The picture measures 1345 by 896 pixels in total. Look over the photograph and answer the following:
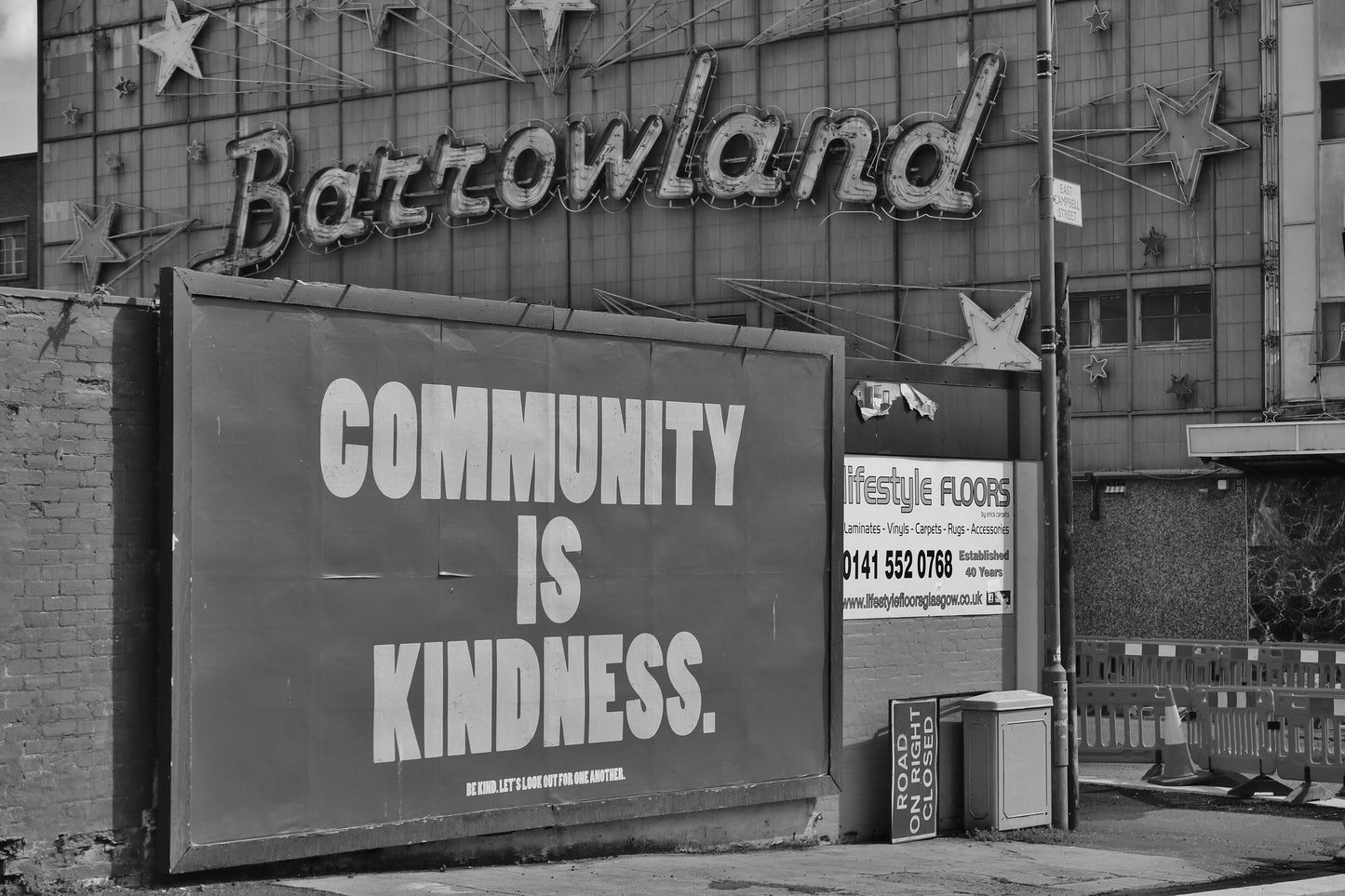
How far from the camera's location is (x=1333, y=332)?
1169 inches

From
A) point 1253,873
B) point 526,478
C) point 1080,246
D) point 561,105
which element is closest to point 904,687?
point 1253,873

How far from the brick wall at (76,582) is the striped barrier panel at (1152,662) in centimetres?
1745

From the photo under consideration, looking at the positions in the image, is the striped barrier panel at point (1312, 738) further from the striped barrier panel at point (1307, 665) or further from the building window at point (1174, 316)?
the building window at point (1174, 316)

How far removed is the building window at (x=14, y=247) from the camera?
4500cm

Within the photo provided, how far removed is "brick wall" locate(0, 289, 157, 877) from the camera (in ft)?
33.0

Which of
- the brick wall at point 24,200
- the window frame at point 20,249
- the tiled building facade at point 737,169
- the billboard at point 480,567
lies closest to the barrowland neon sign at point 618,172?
the tiled building facade at point 737,169

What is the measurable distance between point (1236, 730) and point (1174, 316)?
13700mm

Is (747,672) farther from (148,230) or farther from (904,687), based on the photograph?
(148,230)

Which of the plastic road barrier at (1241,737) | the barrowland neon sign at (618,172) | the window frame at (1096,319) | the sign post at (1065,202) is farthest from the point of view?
the barrowland neon sign at (618,172)

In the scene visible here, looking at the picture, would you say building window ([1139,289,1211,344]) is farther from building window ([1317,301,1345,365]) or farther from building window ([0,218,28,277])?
building window ([0,218,28,277])

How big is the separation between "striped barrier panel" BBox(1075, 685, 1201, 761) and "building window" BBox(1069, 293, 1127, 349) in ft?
36.2

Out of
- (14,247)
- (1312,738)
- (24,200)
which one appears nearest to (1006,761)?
(1312,738)

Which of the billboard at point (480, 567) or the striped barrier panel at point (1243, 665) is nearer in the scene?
the billboard at point (480, 567)

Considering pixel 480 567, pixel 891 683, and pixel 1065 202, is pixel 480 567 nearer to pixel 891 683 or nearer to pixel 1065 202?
pixel 891 683
